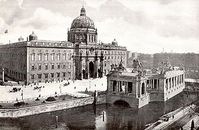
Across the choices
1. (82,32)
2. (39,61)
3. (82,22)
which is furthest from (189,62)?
(39,61)

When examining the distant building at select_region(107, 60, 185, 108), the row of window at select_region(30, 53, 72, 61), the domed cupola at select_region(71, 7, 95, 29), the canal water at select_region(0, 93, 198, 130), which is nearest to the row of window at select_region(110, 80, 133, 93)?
the distant building at select_region(107, 60, 185, 108)

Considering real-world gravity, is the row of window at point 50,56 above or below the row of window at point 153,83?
above

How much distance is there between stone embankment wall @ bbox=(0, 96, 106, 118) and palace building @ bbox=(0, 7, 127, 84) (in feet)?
52.2

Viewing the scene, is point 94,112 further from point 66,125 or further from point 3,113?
point 3,113

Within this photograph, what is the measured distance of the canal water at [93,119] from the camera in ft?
125

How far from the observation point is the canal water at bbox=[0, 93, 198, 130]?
3825cm

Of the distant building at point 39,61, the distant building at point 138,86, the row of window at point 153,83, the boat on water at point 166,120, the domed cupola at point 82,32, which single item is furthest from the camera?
the domed cupola at point 82,32

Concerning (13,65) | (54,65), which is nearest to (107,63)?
(54,65)

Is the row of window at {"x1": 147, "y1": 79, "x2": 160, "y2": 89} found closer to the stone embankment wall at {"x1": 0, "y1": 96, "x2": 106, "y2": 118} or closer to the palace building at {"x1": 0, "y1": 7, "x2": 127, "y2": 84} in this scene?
the palace building at {"x1": 0, "y1": 7, "x2": 127, "y2": 84}

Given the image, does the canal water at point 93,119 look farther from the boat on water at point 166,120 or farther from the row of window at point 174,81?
the row of window at point 174,81

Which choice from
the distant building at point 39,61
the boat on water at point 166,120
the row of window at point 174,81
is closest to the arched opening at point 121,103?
the boat on water at point 166,120

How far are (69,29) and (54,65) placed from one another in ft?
62.1

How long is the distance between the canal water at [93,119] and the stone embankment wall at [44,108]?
34.9 inches

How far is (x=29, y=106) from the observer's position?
42.7 m
